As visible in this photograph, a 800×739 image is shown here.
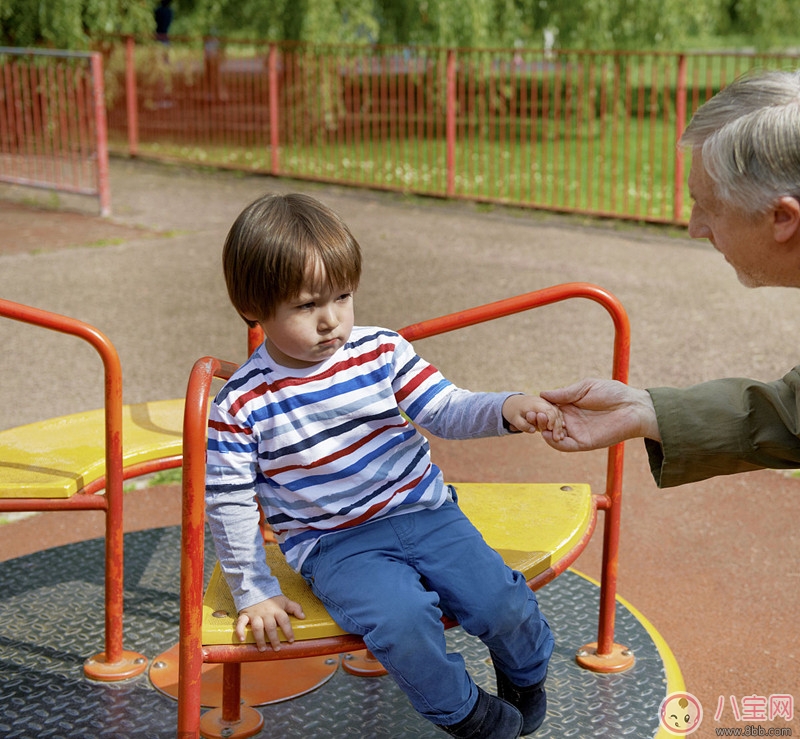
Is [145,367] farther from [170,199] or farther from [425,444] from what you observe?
[170,199]

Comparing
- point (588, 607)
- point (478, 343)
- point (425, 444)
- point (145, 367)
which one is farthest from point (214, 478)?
point (478, 343)

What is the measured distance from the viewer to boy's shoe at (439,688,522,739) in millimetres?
2062

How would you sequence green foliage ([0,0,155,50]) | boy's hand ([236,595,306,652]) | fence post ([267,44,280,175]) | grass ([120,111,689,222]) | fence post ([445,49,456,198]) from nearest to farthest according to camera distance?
boy's hand ([236,595,306,652])
fence post ([445,49,456,198])
grass ([120,111,689,222])
fence post ([267,44,280,175])
green foliage ([0,0,155,50])

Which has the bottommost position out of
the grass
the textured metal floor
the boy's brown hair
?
the textured metal floor

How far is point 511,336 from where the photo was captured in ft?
18.8

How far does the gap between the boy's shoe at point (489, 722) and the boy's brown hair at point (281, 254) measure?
812 millimetres

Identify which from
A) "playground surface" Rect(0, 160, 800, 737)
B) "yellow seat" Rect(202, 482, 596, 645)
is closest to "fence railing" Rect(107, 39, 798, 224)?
"playground surface" Rect(0, 160, 800, 737)

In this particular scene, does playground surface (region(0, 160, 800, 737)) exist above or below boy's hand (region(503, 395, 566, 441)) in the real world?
below

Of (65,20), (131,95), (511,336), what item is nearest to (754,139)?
(511,336)

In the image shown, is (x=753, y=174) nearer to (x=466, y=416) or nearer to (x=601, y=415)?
(x=601, y=415)

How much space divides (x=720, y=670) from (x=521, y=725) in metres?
0.84

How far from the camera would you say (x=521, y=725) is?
2.16m

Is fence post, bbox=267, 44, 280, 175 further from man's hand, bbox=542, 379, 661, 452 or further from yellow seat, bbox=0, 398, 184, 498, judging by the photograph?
man's hand, bbox=542, 379, 661, 452

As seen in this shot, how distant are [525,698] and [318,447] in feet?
2.18
